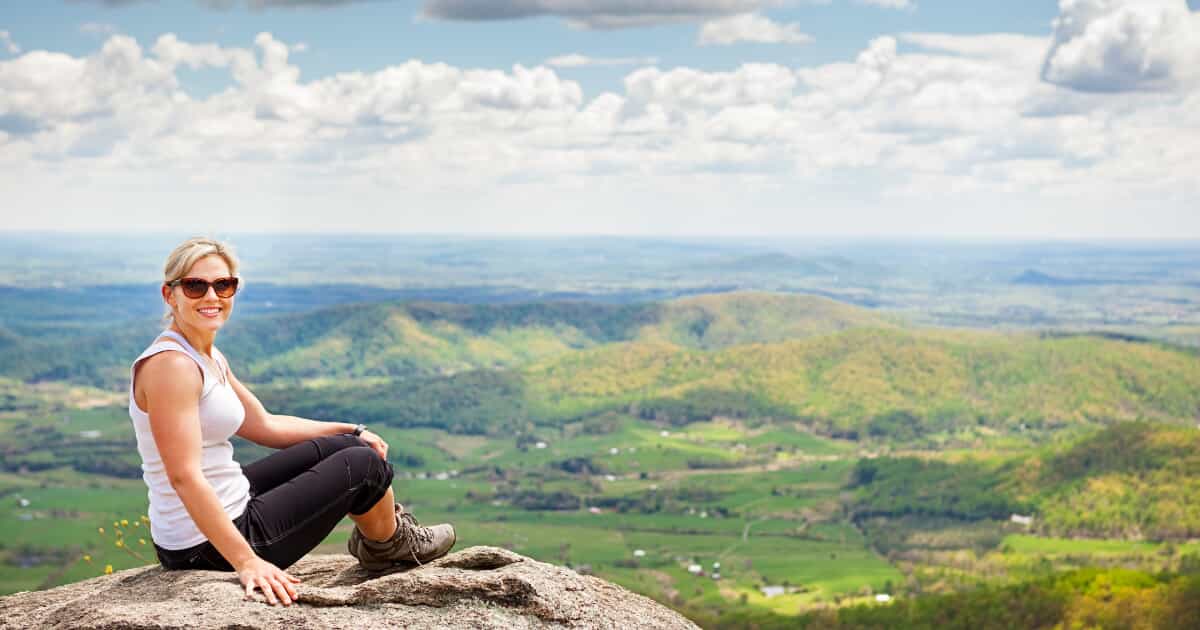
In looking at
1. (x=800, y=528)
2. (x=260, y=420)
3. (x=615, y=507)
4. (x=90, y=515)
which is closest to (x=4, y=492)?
(x=90, y=515)

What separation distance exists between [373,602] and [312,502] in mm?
1371

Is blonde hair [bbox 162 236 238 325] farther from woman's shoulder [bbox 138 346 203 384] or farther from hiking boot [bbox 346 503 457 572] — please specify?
hiking boot [bbox 346 503 457 572]

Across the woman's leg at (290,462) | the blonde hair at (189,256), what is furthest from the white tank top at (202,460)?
the woman's leg at (290,462)

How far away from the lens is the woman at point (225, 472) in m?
10.8

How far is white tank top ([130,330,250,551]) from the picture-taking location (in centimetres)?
1112

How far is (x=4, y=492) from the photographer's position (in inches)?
7018

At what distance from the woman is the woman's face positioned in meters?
0.01

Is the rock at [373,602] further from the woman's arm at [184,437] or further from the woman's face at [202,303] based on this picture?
the woman's face at [202,303]

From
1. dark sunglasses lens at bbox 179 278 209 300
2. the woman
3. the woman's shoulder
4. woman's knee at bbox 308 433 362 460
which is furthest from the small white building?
the woman's shoulder

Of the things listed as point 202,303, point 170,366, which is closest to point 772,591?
point 202,303

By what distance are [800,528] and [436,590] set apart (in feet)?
527

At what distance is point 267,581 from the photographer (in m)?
11.3

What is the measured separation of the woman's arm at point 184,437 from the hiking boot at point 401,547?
2067 mm

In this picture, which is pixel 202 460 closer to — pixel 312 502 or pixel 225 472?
pixel 225 472
